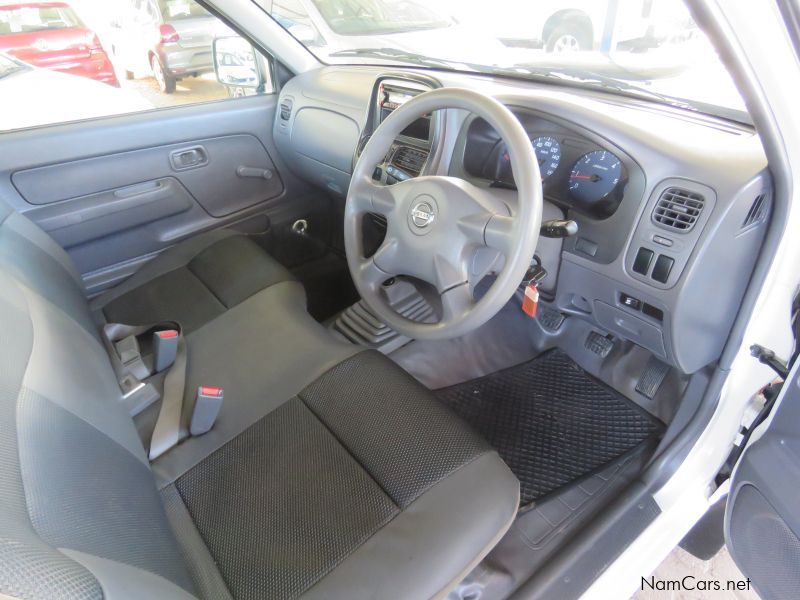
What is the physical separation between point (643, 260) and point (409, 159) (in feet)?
2.11

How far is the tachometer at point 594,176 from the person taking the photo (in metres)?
1.21

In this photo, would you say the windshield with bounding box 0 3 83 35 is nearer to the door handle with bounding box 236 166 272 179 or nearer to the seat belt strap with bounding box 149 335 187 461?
the door handle with bounding box 236 166 272 179

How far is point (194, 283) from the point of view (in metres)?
1.53

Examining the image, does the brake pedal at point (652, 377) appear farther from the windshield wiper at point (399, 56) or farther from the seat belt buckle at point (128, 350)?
the seat belt buckle at point (128, 350)

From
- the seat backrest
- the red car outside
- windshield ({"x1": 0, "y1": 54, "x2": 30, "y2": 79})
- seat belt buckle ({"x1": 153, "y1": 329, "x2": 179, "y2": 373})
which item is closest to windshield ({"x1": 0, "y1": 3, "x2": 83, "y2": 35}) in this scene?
the red car outside

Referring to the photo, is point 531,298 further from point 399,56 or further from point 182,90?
point 182,90

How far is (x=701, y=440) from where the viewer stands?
126 centimetres

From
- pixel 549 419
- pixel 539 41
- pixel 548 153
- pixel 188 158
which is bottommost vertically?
pixel 549 419

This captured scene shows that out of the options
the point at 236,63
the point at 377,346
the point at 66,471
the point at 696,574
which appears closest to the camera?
the point at 66,471

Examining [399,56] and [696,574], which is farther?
[399,56]

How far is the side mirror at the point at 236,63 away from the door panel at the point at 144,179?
0.26 feet

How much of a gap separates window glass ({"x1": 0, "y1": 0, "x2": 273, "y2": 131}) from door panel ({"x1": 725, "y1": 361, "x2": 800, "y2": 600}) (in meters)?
1.92

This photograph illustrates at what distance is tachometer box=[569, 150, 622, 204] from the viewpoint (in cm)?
121
